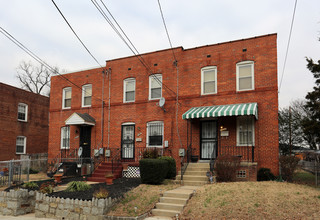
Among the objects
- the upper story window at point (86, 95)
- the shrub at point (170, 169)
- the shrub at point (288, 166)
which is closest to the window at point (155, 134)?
the shrub at point (170, 169)

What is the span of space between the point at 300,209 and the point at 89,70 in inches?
591

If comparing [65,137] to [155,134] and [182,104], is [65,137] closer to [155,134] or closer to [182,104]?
[155,134]

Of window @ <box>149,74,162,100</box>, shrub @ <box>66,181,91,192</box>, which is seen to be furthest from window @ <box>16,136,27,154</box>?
shrub @ <box>66,181,91,192</box>

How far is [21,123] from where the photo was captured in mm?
24234

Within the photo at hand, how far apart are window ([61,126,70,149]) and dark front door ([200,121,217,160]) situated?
946 centimetres

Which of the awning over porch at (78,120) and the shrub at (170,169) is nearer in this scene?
the shrub at (170,169)

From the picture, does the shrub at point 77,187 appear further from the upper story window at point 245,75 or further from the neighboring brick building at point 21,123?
the neighboring brick building at point 21,123

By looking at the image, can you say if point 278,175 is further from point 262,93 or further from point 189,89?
point 189,89

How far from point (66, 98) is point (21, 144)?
836cm

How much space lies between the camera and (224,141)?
13.4 m

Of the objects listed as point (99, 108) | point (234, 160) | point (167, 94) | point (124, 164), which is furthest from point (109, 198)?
point (99, 108)

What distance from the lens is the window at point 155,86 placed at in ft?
52.0

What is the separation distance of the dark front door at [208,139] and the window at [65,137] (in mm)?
9461

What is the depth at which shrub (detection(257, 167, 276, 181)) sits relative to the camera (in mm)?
11859
